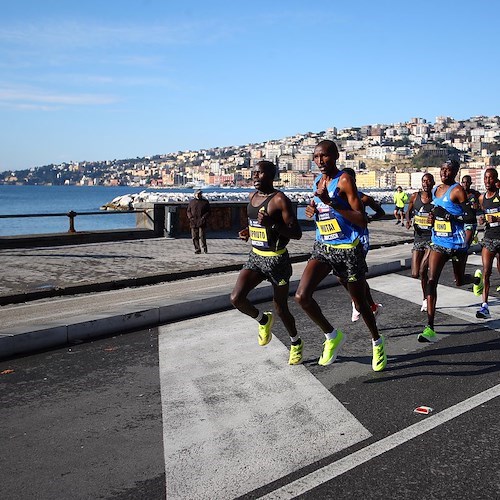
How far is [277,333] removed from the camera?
7066mm

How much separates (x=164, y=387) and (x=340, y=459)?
188 centimetres

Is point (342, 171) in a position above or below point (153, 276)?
above

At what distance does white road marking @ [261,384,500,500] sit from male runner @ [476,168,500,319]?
3577 millimetres

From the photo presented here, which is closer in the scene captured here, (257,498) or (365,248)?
(257,498)

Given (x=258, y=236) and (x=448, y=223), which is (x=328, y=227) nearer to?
(x=258, y=236)

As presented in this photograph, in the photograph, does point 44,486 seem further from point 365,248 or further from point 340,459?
point 365,248

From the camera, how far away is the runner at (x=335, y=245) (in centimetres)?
543

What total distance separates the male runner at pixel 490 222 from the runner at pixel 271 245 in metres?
3.32

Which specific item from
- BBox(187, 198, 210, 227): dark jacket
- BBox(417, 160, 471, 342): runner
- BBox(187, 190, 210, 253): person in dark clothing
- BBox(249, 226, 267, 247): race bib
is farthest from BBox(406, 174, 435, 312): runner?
BBox(187, 198, 210, 227): dark jacket

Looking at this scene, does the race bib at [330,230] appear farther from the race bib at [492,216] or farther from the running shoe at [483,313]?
the race bib at [492,216]

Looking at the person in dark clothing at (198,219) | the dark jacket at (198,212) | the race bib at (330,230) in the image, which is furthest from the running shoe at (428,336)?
the dark jacket at (198,212)

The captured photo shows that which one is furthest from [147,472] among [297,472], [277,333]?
[277,333]

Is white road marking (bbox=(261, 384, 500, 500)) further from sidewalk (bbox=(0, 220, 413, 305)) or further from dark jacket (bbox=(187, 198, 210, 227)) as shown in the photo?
dark jacket (bbox=(187, 198, 210, 227))

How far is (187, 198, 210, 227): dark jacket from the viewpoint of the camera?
1538cm
